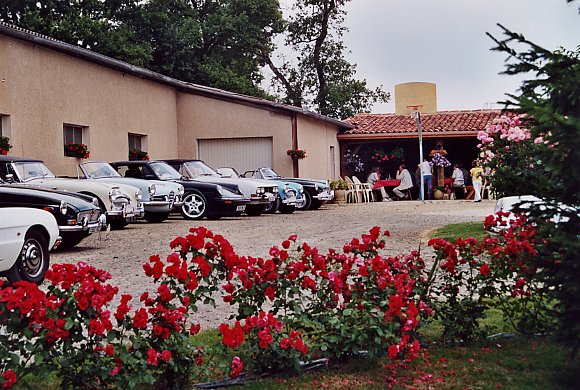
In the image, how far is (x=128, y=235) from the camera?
1362 cm

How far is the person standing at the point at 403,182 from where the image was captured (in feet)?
96.9

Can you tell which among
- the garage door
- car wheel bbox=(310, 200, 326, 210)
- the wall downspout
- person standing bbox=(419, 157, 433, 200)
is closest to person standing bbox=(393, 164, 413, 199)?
person standing bbox=(419, 157, 433, 200)

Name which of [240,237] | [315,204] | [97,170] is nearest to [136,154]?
[315,204]

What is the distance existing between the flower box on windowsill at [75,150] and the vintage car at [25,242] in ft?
34.4

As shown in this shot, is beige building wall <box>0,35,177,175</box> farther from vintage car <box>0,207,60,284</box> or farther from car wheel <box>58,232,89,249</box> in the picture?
vintage car <box>0,207,60,284</box>

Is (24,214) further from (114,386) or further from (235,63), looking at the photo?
(235,63)

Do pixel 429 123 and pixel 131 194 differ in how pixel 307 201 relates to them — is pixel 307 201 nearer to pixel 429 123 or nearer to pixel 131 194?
pixel 131 194

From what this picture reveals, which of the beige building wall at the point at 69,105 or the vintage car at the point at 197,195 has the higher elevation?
the beige building wall at the point at 69,105

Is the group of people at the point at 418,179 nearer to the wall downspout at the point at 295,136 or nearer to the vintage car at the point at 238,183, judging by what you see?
the wall downspout at the point at 295,136

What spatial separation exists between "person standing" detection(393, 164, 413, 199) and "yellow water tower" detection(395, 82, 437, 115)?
22.6 ft

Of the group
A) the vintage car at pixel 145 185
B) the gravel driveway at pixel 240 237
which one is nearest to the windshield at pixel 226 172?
the gravel driveway at pixel 240 237

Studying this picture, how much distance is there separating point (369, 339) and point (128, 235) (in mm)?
9962

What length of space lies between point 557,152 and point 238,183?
1558 centimetres

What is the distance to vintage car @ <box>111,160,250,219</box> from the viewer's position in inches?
681
